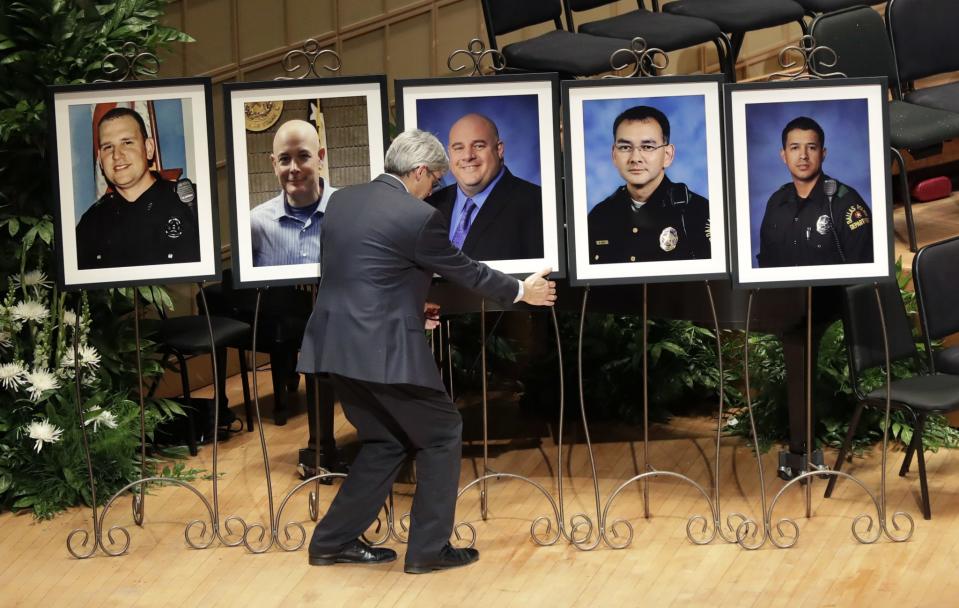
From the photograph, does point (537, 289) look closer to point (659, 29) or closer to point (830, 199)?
point (830, 199)

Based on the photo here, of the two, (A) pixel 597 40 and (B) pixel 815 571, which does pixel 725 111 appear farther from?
(A) pixel 597 40

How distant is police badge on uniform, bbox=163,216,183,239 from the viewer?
4.91m

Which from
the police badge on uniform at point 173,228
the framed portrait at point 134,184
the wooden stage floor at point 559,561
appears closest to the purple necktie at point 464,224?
the framed portrait at point 134,184

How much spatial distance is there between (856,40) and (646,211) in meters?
2.11

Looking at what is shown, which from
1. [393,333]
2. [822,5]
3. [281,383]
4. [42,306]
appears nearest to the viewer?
[393,333]

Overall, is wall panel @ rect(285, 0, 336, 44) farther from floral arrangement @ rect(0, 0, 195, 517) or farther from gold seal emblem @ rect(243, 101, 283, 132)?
gold seal emblem @ rect(243, 101, 283, 132)

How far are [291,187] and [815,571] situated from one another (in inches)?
79.5

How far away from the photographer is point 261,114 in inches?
193

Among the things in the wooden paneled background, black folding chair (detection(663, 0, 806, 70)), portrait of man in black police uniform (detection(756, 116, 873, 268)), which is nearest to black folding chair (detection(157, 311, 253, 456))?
the wooden paneled background

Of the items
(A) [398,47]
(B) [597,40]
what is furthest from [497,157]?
(A) [398,47]

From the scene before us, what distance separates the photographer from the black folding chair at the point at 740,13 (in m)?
6.90

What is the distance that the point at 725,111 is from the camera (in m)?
4.81

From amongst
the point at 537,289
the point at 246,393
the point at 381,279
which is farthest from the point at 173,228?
the point at 246,393

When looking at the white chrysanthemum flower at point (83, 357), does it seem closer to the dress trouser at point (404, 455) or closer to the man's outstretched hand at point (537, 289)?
the dress trouser at point (404, 455)
